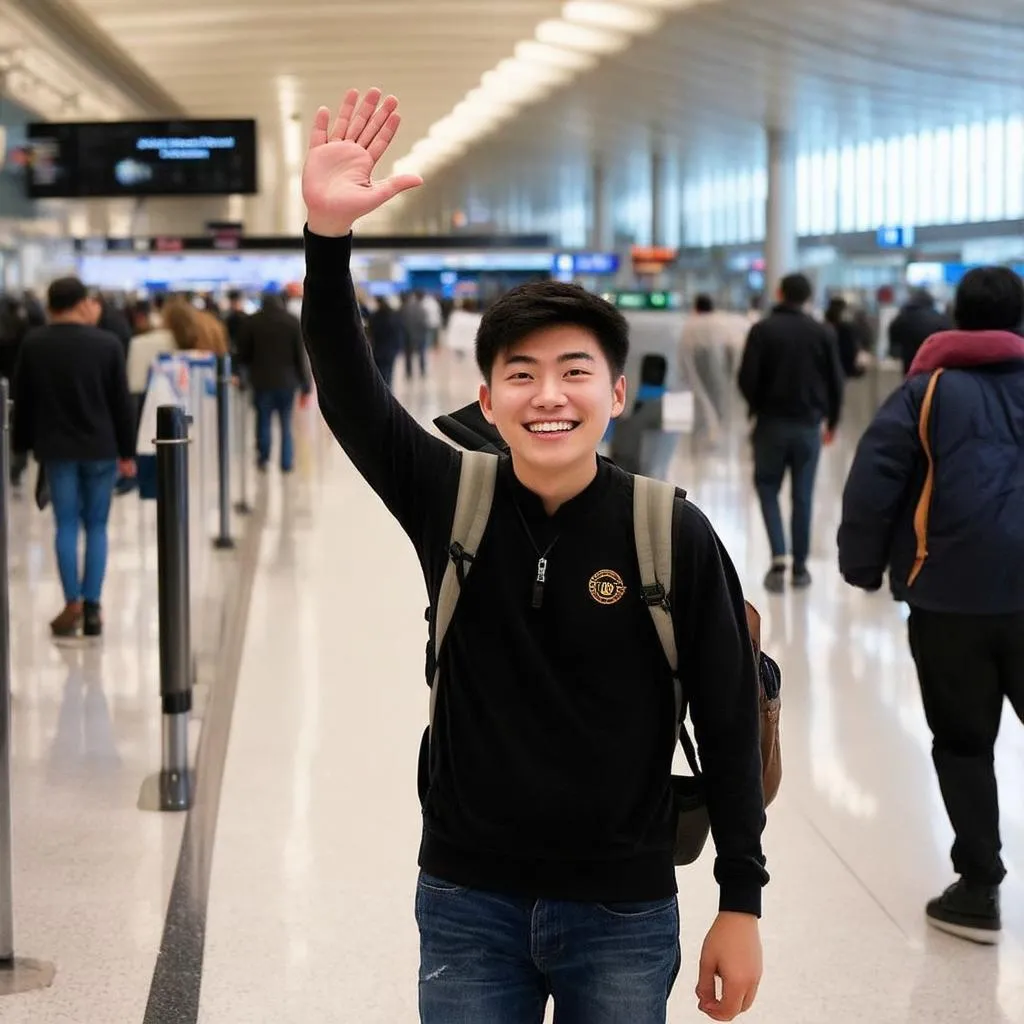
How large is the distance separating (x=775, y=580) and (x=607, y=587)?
26.6 ft

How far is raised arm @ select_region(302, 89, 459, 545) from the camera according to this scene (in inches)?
90.7

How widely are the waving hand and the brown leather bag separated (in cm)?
79

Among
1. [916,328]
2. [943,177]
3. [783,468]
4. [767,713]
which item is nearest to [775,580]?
[783,468]

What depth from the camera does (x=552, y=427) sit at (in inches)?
91.2

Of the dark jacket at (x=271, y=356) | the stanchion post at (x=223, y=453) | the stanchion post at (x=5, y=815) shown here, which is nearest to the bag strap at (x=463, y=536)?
the stanchion post at (x=5, y=815)

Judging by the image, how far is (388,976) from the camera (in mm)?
4379

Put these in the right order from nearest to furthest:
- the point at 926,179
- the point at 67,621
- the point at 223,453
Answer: the point at 67,621 → the point at 223,453 → the point at 926,179

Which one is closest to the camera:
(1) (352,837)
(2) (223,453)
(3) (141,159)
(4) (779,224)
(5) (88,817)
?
(1) (352,837)

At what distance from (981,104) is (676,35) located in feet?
39.4

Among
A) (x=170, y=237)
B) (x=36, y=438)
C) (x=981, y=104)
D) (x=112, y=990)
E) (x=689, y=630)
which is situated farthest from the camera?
(x=170, y=237)

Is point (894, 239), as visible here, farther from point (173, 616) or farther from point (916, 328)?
point (173, 616)

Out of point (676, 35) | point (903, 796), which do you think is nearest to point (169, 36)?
point (676, 35)

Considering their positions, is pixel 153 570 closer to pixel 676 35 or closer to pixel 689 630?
pixel 689 630

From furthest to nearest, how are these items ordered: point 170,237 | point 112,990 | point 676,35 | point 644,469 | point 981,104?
1. point 170,237
2. point 981,104
3. point 676,35
4. point 644,469
5. point 112,990
